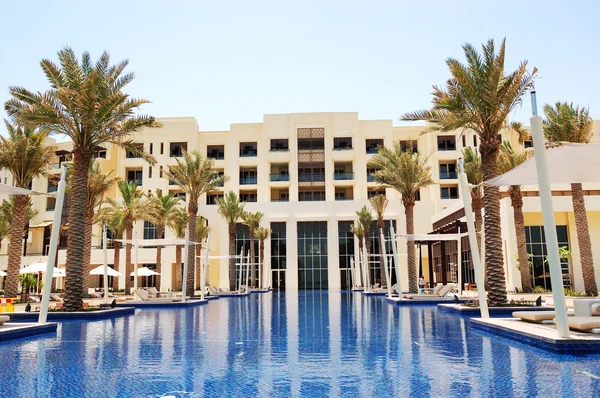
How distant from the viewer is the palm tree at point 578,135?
2373 cm

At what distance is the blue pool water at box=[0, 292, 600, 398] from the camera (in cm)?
626

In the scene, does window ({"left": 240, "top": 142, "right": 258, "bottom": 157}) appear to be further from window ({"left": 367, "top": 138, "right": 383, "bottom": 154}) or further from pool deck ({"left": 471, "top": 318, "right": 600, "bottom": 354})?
pool deck ({"left": 471, "top": 318, "right": 600, "bottom": 354})

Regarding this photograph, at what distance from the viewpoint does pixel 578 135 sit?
77.7ft

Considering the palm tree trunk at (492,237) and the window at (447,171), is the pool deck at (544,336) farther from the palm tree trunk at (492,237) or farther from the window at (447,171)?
the window at (447,171)

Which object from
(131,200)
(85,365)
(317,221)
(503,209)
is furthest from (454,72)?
(317,221)

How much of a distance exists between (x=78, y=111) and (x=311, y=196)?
127ft

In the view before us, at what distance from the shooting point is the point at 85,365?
8.08 meters

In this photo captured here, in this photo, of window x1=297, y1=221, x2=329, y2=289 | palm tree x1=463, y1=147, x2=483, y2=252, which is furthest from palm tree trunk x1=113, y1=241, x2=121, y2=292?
palm tree x1=463, y1=147, x2=483, y2=252

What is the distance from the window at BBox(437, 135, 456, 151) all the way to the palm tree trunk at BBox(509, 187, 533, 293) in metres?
26.2

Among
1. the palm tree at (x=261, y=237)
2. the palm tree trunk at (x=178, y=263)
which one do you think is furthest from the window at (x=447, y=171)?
the palm tree trunk at (x=178, y=263)

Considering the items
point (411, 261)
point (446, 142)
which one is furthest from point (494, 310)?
point (446, 142)

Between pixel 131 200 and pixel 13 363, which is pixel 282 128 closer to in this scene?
pixel 131 200

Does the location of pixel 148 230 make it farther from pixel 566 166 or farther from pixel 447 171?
pixel 566 166

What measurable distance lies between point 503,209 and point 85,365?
93.6ft
